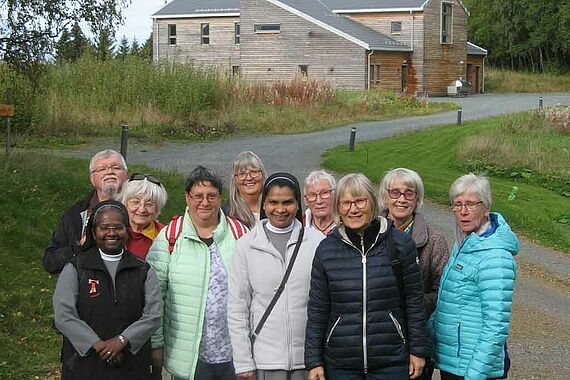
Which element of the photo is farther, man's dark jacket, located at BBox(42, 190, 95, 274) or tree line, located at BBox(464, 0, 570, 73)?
tree line, located at BBox(464, 0, 570, 73)

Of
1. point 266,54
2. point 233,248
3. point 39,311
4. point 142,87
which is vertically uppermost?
point 266,54

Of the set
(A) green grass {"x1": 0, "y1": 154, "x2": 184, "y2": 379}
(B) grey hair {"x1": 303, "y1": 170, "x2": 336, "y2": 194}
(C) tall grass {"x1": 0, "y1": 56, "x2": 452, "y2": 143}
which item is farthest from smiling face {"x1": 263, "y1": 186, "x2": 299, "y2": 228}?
(C) tall grass {"x1": 0, "y1": 56, "x2": 452, "y2": 143}

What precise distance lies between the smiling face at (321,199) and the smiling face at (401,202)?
49 centimetres

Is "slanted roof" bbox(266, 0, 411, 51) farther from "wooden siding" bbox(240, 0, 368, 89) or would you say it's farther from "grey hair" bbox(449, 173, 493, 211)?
"grey hair" bbox(449, 173, 493, 211)

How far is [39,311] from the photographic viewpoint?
998 cm

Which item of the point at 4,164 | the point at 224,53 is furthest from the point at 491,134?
the point at 224,53

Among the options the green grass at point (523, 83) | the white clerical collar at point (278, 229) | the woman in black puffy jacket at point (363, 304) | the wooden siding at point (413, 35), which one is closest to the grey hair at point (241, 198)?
the white clerical collar at point (278, 229)

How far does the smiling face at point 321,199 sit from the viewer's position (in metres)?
6.05

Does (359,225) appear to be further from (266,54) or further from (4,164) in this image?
(266,54)

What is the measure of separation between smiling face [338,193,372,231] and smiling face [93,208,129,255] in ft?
3.99

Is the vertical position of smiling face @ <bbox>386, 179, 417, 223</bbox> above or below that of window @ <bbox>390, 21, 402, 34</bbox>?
below

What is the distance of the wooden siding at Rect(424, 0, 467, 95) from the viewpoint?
58.7m

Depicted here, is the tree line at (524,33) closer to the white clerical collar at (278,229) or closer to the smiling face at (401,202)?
the smiling face at (401,202)

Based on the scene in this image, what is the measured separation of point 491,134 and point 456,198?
72.3 feet
